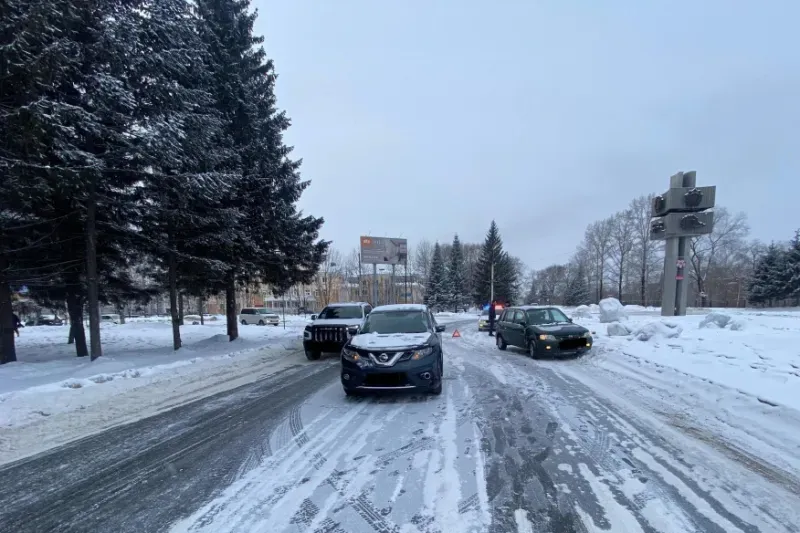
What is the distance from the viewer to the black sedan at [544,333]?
36.0 ft

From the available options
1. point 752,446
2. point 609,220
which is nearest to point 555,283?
point 609,220

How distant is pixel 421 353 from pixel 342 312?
712 cm

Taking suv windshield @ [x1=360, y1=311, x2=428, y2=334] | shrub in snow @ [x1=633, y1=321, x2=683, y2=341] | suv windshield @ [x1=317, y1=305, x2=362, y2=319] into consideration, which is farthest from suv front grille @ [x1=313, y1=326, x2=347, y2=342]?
shrub in snow @ [x1=633, y1=321, x2=683, y2=341]

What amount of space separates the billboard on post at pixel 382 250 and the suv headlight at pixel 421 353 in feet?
106

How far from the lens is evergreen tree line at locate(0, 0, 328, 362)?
8.26 meters

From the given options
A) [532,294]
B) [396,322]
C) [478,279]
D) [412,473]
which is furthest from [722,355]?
[532,294]

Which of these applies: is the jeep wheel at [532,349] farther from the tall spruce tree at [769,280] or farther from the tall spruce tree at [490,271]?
the tall spruce tree at [769,280]

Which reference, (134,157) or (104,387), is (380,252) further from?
(104,387)

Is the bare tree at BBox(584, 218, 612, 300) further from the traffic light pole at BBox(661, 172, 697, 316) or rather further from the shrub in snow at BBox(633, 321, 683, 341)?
the shrub in snow at BBox(633, 321, 683, 341)

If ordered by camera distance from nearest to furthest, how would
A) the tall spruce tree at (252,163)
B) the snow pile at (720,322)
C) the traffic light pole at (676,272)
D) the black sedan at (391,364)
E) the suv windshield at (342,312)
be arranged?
the black sedan at (391,364), the snow pile at (720,322), the suv windshield at (342,312), the tall spruce tree at (252,163), the traffic light pole at (676,272)

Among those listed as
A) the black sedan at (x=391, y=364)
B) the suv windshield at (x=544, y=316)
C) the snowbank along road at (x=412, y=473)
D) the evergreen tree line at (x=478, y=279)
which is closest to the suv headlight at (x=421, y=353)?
the black sedan at (x=391, y=364)

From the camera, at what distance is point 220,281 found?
15297 mm

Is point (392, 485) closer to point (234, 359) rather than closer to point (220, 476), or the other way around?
point (220, 476)

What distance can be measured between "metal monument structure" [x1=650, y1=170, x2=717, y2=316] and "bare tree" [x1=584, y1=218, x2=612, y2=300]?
3638 centimetres
